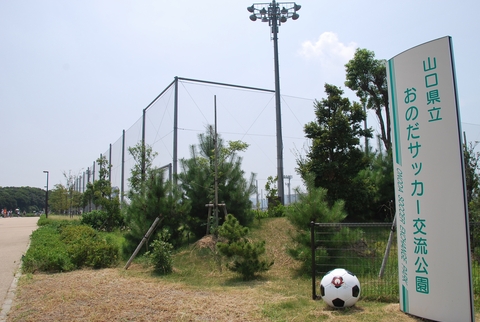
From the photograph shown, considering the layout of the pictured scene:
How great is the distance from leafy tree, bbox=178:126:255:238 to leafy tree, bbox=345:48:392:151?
624 centimetres

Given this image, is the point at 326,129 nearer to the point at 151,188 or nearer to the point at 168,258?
the point at 151,188

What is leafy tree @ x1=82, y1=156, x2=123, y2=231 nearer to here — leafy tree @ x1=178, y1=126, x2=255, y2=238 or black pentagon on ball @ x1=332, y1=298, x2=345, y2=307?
leafy tree @ x1=178, y1=126, x2=255, y2=238

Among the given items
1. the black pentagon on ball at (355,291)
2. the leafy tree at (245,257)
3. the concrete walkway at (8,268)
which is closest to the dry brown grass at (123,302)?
the concrete walkway at (8,268)

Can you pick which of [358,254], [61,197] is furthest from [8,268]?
[61,197]

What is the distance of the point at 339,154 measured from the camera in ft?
40.7

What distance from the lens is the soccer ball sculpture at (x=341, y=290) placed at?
5047 millimetres

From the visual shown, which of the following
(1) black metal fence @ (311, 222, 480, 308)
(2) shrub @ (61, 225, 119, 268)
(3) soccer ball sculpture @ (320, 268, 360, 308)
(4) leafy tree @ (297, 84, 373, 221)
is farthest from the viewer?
(4) leafy tree @ (297, 84, 373, 221)

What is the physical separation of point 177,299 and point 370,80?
12.1m

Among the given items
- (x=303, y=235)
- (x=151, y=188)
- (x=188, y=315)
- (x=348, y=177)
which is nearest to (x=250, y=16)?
(x=348, y=177)

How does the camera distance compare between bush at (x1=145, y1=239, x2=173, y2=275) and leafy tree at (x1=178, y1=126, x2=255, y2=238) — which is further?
leafy tree at (x1=178, y1=126, x2=255, y2=238)

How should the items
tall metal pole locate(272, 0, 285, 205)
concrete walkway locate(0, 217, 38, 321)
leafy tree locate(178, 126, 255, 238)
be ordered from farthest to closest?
tall metal pole locate(272, 0, 285, 205)
leafy tree locate(178, 126, 255, 238)
concrete walkway locate(0, 217, 38, 321)

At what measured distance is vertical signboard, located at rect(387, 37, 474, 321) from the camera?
4398mm

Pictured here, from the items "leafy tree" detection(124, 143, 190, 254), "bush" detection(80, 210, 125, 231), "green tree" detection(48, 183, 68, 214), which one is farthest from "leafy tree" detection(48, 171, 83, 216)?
"leafy tree" detection(124, 143, 190, 254)

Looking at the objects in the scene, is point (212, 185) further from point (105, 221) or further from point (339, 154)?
point (105, 221)
